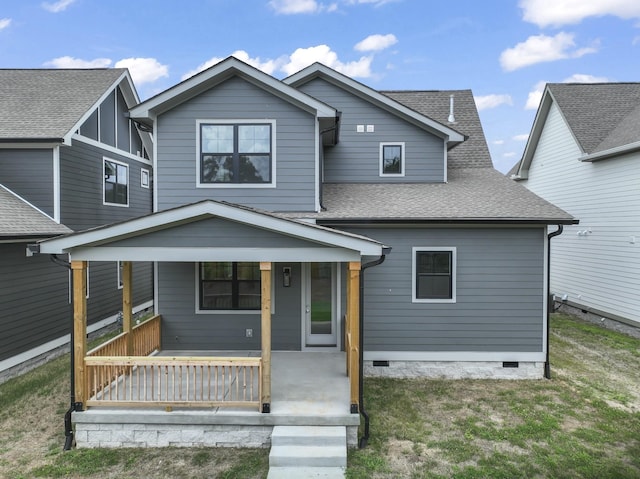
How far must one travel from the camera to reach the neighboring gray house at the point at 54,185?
8344 mm

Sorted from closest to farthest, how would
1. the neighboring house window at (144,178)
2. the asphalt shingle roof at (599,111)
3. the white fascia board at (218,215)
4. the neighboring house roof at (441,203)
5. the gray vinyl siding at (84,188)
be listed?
the white fascia board at (218,215), the neighboring house roof at (441,203), the gray vinyl siding at (84,188), the asphalt shingle roof at (599,111), the neighboring house window at (144,178)

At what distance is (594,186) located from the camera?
1265 cm

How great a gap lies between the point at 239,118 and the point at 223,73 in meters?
0.89

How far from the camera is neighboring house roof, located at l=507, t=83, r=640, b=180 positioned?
11844mm

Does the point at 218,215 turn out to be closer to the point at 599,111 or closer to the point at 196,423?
the point at 196,423

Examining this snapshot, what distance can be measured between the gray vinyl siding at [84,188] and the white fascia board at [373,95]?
5743mm

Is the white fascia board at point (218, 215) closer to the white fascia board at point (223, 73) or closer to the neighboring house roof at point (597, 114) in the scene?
the white fascia board at point (223, 73)

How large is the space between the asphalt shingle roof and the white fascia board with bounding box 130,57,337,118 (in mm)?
9429

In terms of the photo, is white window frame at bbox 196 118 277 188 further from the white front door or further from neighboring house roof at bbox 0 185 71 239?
neighboring house roof at bbox 0 185 71 239

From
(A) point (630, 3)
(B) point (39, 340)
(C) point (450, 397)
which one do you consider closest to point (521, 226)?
(C) point (450, 397)

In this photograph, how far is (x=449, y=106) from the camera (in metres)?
12.1

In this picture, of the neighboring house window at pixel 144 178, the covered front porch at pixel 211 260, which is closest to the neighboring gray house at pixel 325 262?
the covered front porch at pixel 211 260

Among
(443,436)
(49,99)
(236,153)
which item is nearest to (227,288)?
(236,153)

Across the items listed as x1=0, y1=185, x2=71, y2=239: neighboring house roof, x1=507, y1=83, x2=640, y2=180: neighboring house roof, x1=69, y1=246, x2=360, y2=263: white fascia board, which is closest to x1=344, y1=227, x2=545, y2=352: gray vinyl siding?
x1=69, y1=246, x2=360, y2=263: white fascia board
